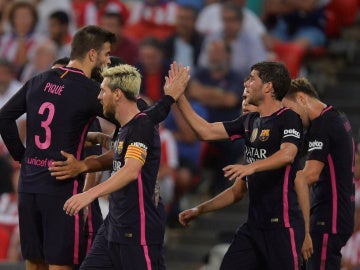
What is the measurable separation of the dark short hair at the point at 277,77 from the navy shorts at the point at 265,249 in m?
0.94

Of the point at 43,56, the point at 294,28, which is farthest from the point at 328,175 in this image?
the point at 294,28

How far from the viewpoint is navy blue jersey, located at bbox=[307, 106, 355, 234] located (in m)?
8.51

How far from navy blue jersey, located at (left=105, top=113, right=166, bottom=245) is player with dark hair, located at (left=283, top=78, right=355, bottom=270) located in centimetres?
139

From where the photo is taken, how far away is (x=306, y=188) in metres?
8.02

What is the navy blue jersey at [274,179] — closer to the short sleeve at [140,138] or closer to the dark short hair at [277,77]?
the dark short hair at [277,77]

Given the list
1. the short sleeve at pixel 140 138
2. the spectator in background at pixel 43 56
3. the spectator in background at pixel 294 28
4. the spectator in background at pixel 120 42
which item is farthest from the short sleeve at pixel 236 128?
the spectator in background at pixel 43 56

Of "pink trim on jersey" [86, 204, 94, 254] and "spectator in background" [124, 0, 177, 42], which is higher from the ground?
Result: "spectator in background" [124, 0, 177, 42]

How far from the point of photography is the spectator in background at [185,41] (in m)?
13.7

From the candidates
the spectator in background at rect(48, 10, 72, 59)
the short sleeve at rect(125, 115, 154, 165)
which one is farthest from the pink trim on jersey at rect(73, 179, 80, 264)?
the spectator in background at rect(48, 10, 72, 59)

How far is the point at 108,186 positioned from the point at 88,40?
1408mm

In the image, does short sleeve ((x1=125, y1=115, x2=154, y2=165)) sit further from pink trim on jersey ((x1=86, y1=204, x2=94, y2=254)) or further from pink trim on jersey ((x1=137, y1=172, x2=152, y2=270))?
pink trim on jersey ((x1=86, y1=204, x2=94, y2=254))

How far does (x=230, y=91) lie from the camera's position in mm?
12875

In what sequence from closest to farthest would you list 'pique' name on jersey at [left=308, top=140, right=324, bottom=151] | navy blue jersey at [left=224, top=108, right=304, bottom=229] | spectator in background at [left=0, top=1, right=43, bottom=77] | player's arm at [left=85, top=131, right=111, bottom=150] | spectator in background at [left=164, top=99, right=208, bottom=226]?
navy blue jersey at [left=224, top=108, right=304, bottom=229]
player's arm at [left=85, top=131, right=111, bottom=150]
'pique' name on jersey at [left=308, top=140, right=324, bottom=151]
spectator in background at [left=164, top=99, right=208, bottom=226]
spectator in background at [left=0, top=1, right=43, bottom=77]

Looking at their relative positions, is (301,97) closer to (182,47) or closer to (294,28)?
(182,47)
